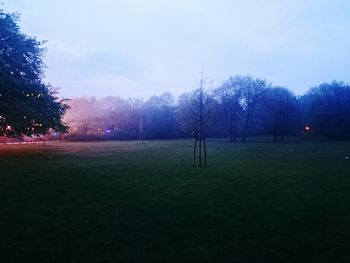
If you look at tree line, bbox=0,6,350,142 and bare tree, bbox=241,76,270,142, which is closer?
tree line, bbox=0,6,350,142

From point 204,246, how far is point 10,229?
4718mm

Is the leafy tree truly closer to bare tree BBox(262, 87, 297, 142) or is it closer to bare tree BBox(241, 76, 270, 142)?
bare tree BBox(241, 76, 270, 142)

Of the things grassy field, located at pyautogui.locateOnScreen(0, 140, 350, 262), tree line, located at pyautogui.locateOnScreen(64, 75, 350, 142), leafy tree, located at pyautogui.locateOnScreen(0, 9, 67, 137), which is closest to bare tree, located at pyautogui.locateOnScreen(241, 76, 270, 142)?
tree line, located at pyautogui.locateOnScreen(64, 75, 350, 142)

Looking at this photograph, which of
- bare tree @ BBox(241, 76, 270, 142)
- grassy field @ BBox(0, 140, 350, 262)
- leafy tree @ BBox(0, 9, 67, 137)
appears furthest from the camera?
bare tree @ BBox(241, 76, 270, 142)

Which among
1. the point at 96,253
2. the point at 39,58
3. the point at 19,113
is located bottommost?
the point at 96,253

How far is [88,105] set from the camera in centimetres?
9656

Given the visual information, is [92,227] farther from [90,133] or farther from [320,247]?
[90,133]

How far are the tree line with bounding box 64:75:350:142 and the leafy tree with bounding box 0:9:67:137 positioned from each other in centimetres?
3571

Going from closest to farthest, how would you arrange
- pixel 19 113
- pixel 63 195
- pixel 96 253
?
pixel 96 253, pixel 63 195, pixel 19 113

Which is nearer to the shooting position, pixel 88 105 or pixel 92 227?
pixel 92 227

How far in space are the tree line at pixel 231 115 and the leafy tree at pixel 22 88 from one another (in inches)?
1406

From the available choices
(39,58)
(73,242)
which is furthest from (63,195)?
(39,58)

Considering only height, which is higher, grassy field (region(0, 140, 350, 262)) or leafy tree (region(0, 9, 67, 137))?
leafy tree (region(0, 9, 67, 137))

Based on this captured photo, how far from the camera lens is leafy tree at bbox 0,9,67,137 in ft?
88.0
